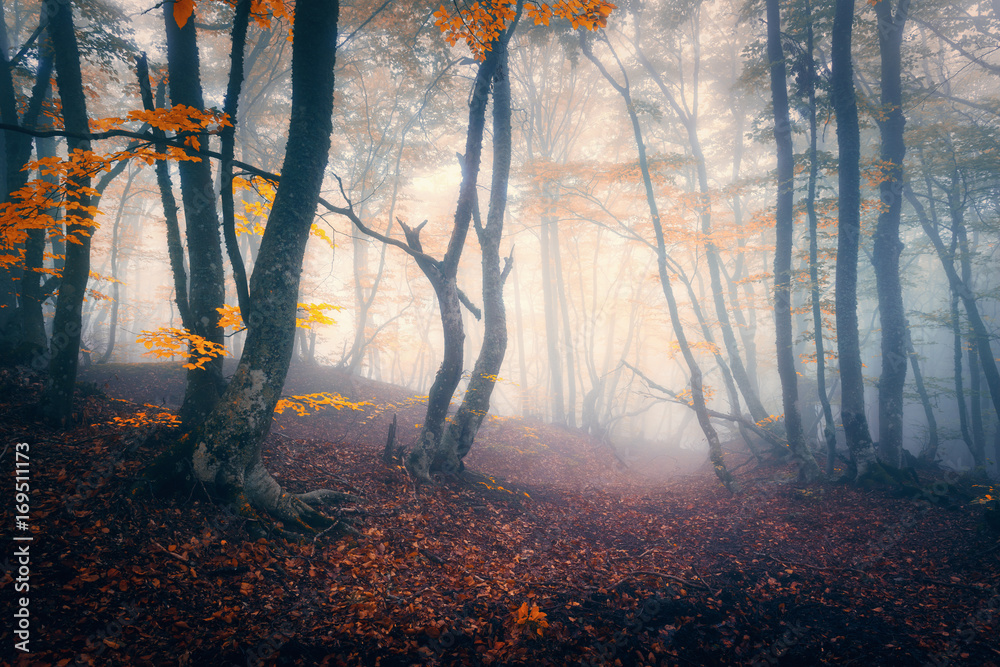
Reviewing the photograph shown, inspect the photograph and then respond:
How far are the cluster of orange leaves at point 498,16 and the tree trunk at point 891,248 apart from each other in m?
9.40

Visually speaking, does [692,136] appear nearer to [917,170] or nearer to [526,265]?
[917,170]

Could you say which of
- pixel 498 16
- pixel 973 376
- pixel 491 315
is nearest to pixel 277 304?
pixel 491 315

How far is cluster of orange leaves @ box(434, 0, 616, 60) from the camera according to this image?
4.93 m

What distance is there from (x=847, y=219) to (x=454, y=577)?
10.9 meters

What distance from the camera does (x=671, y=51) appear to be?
15.9m

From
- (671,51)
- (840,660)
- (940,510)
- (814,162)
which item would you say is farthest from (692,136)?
(840,660)

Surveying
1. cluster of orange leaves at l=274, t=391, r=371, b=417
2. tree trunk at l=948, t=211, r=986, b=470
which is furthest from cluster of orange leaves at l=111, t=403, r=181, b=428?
tree trunk at l=948, t=211, r=986, b=470

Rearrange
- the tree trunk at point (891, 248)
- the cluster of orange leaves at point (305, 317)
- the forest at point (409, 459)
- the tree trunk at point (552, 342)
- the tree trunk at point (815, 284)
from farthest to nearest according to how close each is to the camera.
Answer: the tree trunk at point (552, 342) < the tree trunk at point (891, 248) < the tree trunk at point (815, 284) < the cluster of orange leaves at point (305, 317) < the forest at point (409, 459)

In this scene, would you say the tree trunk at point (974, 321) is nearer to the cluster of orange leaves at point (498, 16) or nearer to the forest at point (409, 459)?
the forest at point (409, 459)

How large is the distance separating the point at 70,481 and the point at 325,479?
9.18ft

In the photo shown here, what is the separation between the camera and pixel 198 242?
18.6 feet

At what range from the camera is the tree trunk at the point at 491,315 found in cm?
746

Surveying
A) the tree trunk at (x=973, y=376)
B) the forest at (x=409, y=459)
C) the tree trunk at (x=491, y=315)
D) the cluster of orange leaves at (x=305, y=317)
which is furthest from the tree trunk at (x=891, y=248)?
the cluster of orange leaves at (x=305, y=317)

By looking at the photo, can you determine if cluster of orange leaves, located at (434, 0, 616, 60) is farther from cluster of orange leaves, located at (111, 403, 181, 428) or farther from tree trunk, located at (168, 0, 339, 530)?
cluster of orange leaves, located at (111, 403, 181, 428)
